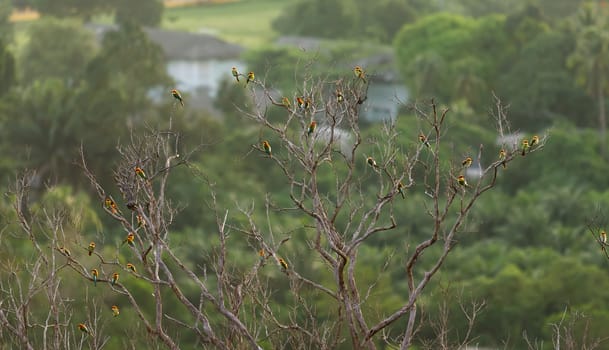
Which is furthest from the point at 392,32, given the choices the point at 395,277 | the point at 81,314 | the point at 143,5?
the point at 81,314

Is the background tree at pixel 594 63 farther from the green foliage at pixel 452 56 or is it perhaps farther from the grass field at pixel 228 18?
the grass field at pixel 228 18

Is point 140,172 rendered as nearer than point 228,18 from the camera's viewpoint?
Yes

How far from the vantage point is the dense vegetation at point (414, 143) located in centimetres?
3100

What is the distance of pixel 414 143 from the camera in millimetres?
20859

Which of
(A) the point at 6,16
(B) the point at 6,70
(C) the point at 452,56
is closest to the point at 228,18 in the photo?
(A) the point at 6,16

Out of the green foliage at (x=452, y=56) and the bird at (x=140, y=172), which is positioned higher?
the bird at (x=140, y=172)

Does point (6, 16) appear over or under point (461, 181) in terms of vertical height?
under

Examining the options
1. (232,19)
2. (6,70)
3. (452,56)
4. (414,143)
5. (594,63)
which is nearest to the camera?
(414,143)

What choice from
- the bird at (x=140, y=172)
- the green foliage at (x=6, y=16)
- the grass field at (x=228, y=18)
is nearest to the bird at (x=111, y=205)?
the bird at (x=140, y=172)

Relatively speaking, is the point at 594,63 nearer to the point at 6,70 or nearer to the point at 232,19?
the point at 6,70

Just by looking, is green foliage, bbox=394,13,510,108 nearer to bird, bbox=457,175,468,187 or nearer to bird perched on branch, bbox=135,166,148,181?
bird, bbox=457,175,468,187

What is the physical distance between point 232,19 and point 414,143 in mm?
82674

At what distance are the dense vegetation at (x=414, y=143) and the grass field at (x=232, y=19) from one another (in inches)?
176

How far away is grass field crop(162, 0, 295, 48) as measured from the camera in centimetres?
9794
